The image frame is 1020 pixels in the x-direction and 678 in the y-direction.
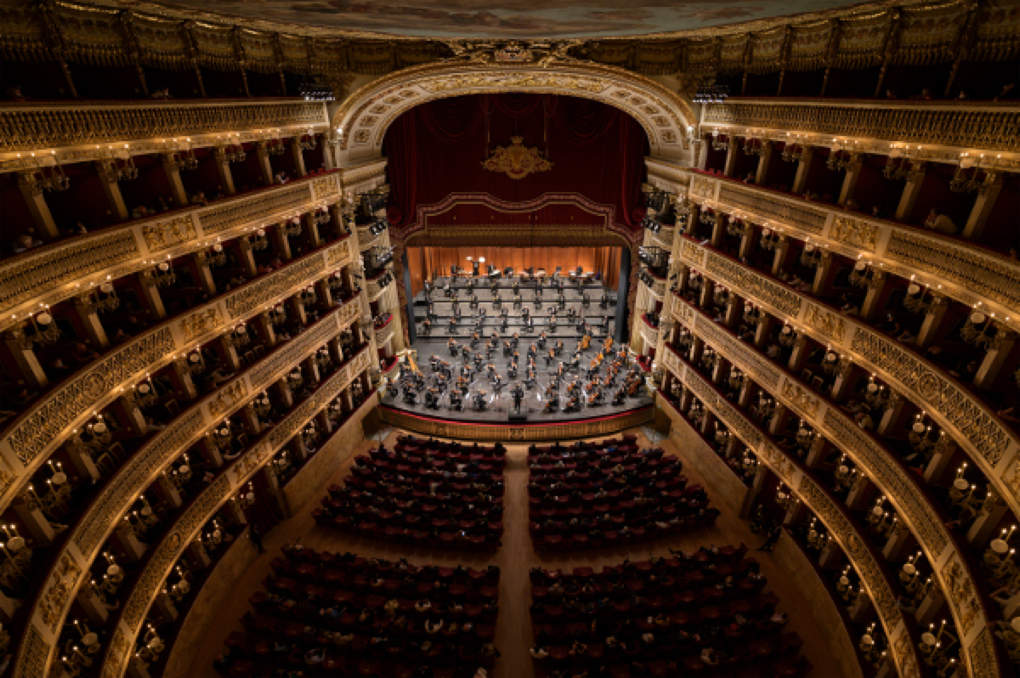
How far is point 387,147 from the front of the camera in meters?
21.3

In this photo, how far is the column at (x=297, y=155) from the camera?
50.0 ft

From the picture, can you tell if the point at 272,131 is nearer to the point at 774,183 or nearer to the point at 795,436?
the point at 774,183

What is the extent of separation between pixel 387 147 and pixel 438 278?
9366 mm

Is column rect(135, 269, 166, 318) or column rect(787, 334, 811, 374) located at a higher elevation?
column rect(135, 269, 166, 318)

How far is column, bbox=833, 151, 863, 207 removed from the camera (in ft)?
35.9

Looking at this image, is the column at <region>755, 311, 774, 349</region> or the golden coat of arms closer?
the column at <region>755, 311, 774, 349</region>


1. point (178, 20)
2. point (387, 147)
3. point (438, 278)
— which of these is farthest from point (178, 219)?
point (438, 278)

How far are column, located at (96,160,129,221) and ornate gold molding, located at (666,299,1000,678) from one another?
1471 centimetres

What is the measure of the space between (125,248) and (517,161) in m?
14.8

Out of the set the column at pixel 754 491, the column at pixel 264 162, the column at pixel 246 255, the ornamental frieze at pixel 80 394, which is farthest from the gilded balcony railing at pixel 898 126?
the ornamental frieze at pixel 80 394

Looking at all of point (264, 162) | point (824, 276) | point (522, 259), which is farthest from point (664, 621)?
point (522, 259)

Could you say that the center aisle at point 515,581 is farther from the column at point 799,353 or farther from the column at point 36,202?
the column at point 36,202

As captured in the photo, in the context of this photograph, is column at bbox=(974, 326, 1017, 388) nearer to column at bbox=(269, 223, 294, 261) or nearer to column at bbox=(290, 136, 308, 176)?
column at bbox=(269, 223, 294, 261)

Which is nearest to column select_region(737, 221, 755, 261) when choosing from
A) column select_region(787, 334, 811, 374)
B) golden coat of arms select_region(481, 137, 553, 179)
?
column select_region(787, 334, 811, 374)
